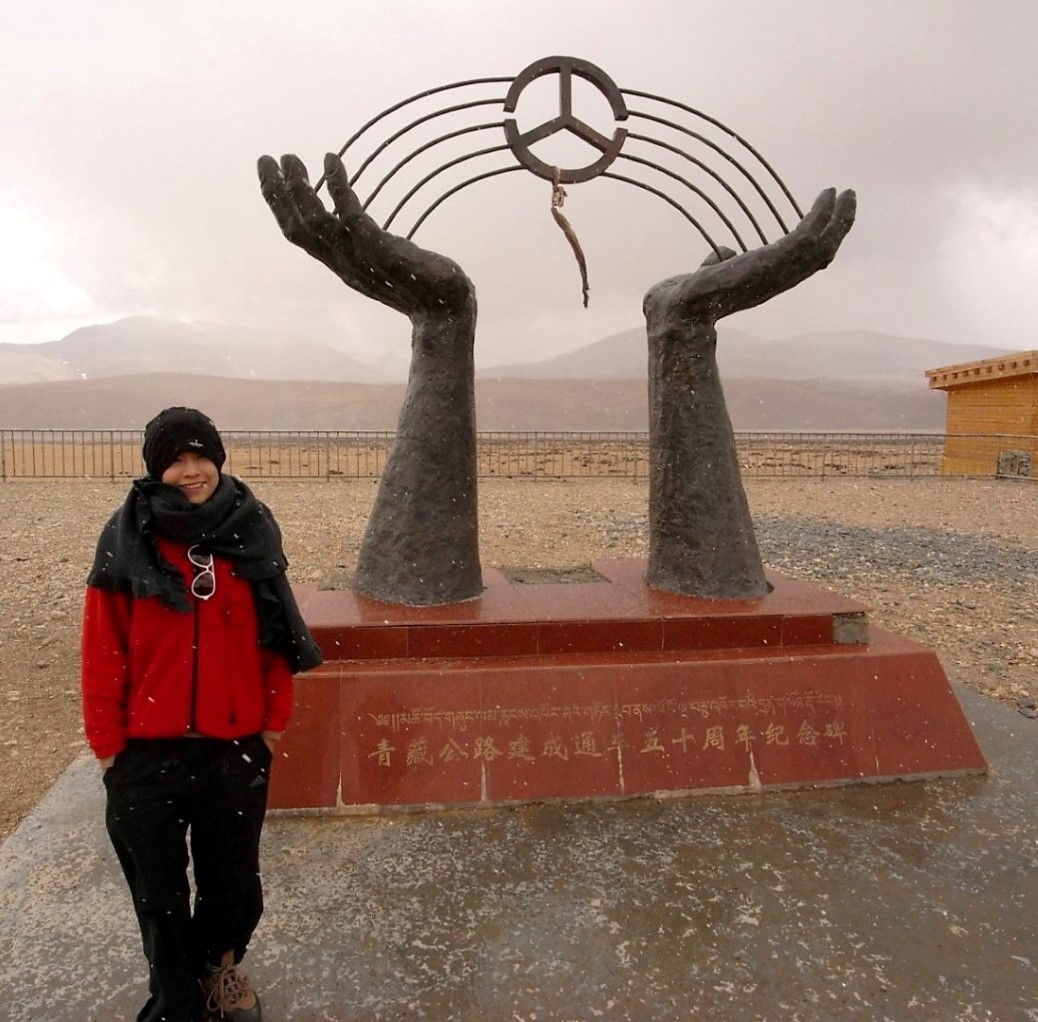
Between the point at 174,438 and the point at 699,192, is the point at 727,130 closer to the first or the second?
the point at 699,192

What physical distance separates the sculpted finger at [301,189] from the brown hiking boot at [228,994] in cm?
283

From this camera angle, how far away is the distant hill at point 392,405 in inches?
2347

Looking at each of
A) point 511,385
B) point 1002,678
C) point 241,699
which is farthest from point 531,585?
point 511,385

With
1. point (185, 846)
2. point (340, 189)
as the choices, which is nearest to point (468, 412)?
point (340, 189)

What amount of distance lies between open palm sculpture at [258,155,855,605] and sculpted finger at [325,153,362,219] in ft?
0.06

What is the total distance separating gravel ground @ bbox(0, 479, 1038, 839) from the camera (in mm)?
5129

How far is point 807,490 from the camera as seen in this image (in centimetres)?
1622

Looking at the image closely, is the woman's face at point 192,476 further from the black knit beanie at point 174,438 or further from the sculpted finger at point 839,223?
the sculpted finger at point 839,223

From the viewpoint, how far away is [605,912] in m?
2.66

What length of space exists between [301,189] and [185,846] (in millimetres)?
2687

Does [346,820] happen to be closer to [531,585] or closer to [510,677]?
[510,677]

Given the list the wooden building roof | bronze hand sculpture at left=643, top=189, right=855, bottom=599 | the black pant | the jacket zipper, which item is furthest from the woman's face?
the wooden building roof

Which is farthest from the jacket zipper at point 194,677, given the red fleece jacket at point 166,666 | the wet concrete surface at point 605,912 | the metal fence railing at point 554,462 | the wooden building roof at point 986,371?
the wooden building roof at point 986,371

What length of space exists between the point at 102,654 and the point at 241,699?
324 millimetres
